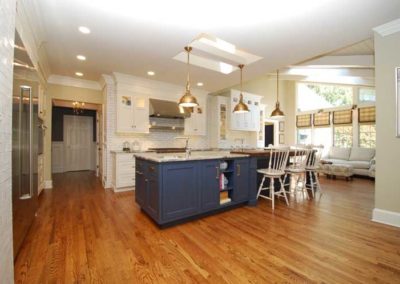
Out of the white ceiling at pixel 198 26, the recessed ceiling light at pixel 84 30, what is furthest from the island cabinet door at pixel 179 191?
the recessed ceiling light at pixel 84 30

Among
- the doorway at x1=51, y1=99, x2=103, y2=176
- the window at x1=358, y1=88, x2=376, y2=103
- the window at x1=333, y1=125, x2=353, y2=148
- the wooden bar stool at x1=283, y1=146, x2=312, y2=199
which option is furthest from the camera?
the window at x1=333, y1=125, x2=353, y2=148

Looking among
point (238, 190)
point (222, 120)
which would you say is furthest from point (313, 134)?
point (238, 190)

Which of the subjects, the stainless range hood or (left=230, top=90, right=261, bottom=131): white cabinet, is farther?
(left=230, top=90, right=261, bottom=131): white cabinet

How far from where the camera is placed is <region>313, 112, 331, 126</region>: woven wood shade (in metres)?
7.74

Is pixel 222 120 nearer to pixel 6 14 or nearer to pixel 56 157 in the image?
pixel 6 14

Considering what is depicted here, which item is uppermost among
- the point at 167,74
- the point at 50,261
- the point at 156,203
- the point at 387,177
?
the point at 167,74

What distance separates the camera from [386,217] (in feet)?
8.88

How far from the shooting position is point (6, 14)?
1.27 meters

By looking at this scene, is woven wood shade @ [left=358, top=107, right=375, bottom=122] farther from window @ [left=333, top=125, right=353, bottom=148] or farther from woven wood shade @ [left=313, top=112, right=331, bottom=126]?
woven wood shade @ [left=313, top=112, right=331, bottom=126]

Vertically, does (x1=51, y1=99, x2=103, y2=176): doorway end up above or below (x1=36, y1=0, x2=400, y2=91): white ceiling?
below

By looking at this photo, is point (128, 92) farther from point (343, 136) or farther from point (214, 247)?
point (343, 136)

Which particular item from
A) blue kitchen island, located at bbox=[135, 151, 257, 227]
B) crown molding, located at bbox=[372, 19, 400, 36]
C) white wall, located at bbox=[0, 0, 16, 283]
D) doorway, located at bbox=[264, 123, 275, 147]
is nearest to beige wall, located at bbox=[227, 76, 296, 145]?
doorway, located at bbox=[264, 123, 275, 147]

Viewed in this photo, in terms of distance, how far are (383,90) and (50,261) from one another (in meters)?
4.47

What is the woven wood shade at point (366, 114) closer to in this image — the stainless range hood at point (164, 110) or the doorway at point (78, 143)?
the stainless range hood at point (164, 110)
